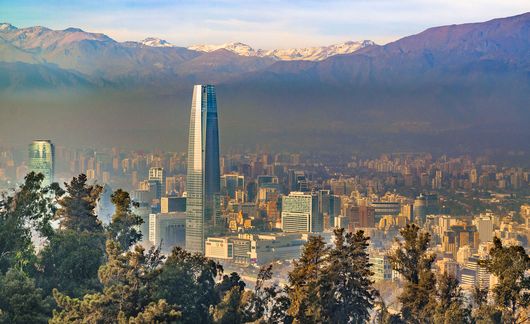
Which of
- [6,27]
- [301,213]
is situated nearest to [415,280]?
[6,27]

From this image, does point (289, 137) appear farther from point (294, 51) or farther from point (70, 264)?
point (70, 264)

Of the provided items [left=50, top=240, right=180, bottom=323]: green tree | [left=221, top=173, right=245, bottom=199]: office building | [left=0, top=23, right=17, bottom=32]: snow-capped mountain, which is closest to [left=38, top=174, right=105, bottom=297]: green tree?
[left=50, top=240, right=180, bottom=323]: green tree

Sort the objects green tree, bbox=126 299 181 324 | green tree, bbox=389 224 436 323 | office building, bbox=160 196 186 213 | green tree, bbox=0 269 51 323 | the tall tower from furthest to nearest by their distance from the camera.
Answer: the tall tower, office building, bbox=160 196 186 213, green tree, bbox=389 224 436 323, green tree, bbox=0 269 51 323, green tree, bbox=126 299 181 324

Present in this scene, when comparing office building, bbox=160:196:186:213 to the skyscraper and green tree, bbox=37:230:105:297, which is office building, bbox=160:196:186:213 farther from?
green tree, bbox=37:230:105:297

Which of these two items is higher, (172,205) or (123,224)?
(123,224)

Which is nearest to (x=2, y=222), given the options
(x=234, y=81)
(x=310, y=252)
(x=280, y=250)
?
(x=310, y=252)

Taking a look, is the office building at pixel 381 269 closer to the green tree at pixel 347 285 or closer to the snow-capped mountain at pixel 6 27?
the green tree at pixel 347 285
